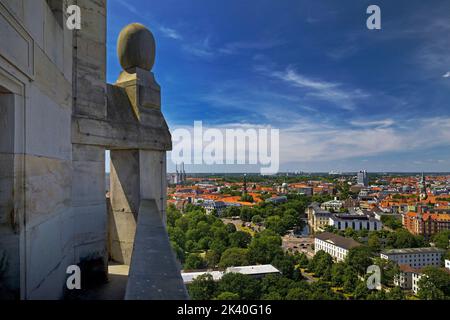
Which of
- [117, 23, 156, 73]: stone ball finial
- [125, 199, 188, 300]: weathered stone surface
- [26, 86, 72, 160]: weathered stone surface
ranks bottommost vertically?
[125, 199, 188, 300]: weathered stone surface

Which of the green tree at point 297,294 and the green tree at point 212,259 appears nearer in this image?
the green tree at point 297,294

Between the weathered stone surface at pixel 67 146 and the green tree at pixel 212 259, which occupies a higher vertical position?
the weathered stone surface at pixel 67 146

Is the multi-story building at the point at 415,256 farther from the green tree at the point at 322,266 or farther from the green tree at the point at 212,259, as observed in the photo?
the green tree at the point at 212,259

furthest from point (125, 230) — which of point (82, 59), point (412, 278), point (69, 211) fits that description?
point (412, 278)

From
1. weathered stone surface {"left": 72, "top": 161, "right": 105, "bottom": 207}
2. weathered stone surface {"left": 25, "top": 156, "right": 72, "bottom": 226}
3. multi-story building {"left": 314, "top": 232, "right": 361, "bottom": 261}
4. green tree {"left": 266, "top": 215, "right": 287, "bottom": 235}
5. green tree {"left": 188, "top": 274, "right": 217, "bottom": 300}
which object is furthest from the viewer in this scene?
green tree {"left": 266, "top": 215, "right": 287, "bottom": 235}

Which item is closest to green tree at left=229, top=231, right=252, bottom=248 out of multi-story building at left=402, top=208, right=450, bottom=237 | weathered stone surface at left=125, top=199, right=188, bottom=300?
multi-story building at left=402, top=208, right=450, bottom=237

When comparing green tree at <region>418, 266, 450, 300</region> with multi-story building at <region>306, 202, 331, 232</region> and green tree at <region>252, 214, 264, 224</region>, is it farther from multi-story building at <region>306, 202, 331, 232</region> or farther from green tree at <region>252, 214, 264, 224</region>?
green tree at <region>252, 214, 264, 224</region>

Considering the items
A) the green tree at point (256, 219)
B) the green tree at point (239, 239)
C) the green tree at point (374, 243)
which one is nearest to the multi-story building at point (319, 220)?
the green tree at point (256, 219)
